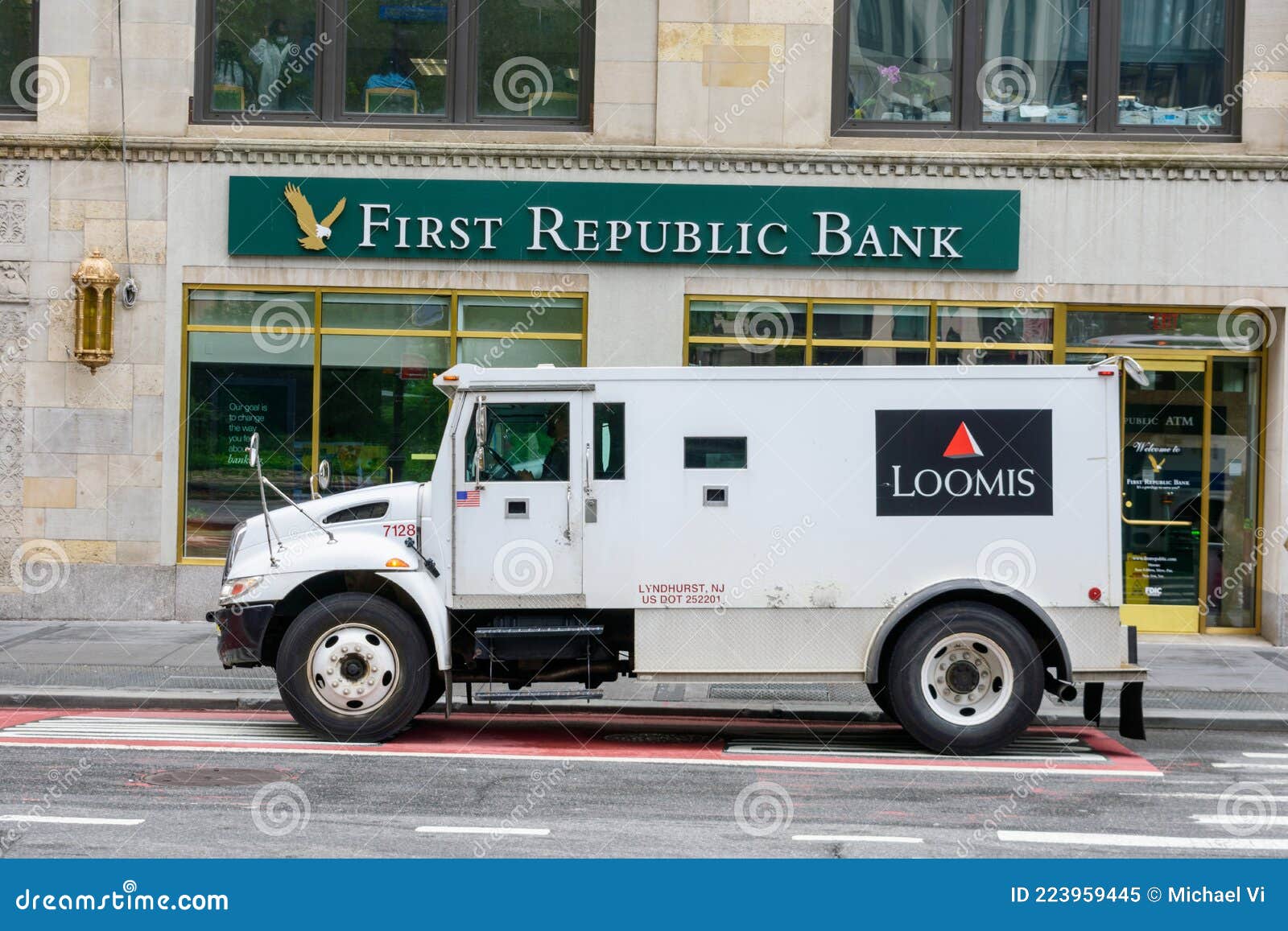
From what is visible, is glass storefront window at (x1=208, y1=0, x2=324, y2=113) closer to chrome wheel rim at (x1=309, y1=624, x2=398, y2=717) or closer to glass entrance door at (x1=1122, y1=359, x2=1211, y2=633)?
chrome wheel rim at (x1=309, y1=624, x2=398, y2=717)

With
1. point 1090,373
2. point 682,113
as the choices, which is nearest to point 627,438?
point 1090,373

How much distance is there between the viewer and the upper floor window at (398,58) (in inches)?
630

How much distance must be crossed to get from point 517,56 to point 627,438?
790cm

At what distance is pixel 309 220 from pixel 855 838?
10.5 metres

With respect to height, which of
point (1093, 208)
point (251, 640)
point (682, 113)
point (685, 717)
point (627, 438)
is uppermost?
point (682, 113)

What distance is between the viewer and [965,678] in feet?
31.2

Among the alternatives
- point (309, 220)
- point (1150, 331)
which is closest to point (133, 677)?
point (309, 220)

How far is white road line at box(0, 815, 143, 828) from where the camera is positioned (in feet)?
24.1

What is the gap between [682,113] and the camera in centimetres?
A: 1556

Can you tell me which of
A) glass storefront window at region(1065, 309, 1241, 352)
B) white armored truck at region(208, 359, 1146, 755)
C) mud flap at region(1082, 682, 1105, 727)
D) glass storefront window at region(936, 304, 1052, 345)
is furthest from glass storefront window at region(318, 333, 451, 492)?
mud flap at region(1082, 682, 1105, 727)

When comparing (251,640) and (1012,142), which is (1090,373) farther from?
(1012,142)

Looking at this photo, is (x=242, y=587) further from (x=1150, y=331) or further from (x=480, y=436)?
(x=1150, y=331)

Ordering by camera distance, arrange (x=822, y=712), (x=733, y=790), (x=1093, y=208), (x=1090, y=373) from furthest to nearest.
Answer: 1. (x=1093, y=208)
2. (x=822, y=712)
3. (x=1090, y=373)
4. (x=733, y=790)

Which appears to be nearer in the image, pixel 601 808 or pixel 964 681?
pixel 601 808
